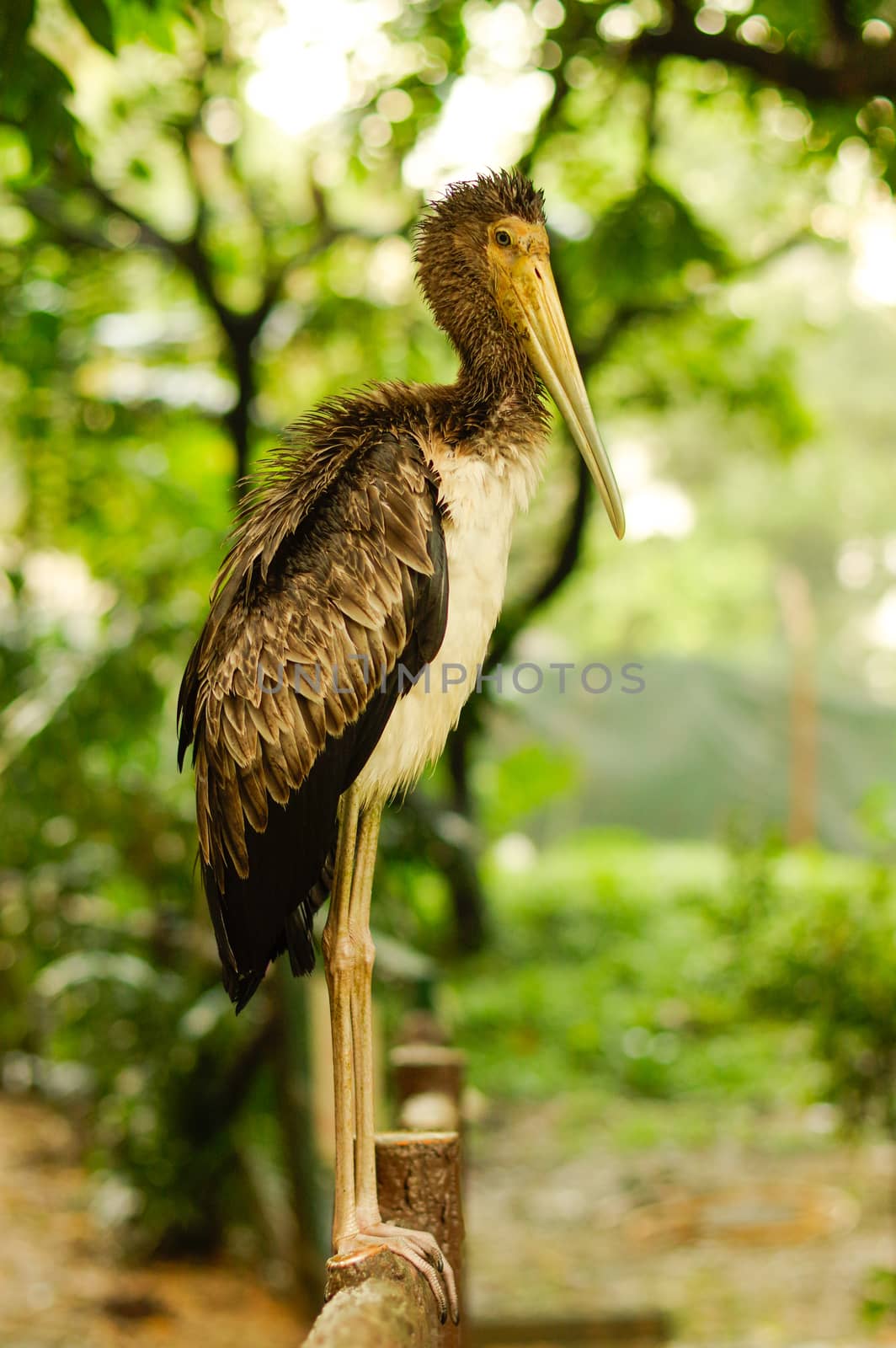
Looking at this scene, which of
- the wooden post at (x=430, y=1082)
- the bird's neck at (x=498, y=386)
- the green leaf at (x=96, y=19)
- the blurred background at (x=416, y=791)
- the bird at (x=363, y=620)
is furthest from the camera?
the blurred background at (x=416, y=791)

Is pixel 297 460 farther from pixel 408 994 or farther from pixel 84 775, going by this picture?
pixel 84 775

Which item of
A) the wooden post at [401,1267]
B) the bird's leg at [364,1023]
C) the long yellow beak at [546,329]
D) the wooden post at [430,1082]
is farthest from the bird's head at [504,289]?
the wooden post at [430,1082]

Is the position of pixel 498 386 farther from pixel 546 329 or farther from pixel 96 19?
pixel 96 19

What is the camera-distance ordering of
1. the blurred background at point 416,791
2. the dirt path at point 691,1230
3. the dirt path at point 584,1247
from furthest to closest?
the dirt path at point 691,1230 → the dirt path at point 584,1247 → the blurred background at point 416,791

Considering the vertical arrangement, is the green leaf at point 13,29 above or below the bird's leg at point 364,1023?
above

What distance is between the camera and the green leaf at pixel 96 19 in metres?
2.50

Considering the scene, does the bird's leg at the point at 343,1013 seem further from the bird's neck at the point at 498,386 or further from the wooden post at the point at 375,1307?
the bird's neck at the point at 498,386

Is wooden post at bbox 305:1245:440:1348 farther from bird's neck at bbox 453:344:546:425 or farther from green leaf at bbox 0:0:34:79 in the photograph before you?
green leaf at bbox 0:0:34:79

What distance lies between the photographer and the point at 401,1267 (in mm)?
1935

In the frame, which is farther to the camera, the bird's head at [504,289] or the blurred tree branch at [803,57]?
the blurred tree branch at [803,57]

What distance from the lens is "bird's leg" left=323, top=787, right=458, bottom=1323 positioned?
6.64 ft

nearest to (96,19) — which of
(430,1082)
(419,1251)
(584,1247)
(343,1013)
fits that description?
(343,1013)

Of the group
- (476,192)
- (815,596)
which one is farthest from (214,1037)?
(815,596)

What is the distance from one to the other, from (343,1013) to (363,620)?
24.1 inches
